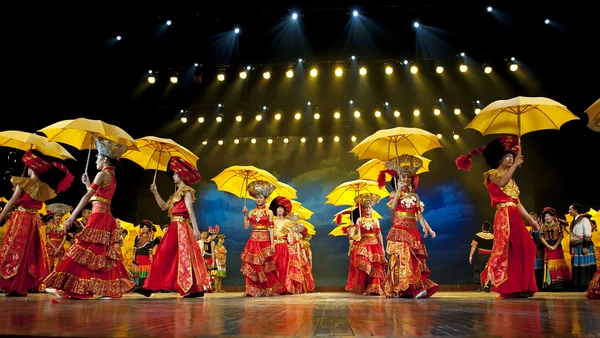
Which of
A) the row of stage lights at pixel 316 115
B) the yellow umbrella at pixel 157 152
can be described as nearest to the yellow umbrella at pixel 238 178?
the yellow umbrella at pixel 157 152

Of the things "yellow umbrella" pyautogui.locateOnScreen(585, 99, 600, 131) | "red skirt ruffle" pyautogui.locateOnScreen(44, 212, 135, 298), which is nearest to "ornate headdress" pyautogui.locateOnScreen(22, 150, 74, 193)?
"red skirt ruffle" pyautogui.locateOnScreen(44, 212, 135, 298)

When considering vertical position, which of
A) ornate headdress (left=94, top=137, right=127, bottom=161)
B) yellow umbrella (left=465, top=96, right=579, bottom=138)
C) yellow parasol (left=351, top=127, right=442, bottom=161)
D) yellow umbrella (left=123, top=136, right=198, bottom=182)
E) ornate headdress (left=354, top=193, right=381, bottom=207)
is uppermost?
yellow umbrella (left=465, top=96, right=579, bottom=138)

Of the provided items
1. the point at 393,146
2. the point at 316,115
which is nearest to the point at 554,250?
the point at 393,146

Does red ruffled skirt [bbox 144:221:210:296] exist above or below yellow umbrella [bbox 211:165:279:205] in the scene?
below

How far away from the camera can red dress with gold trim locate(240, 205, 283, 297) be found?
28.8ft

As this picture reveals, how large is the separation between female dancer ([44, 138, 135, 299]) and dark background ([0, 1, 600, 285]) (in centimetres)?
408

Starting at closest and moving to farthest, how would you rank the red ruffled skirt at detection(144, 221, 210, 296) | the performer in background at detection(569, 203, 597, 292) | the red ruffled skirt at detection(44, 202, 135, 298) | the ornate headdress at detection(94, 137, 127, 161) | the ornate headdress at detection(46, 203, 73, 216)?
the red ruffled skirt at detection(44, 202, 135, 298) < the ornate headdress at detection(94, 137, 127, 161) < the red ruffled skirt at detection(144, 221, 210, 296) < the performer in background at detection(569, 203, 597, 292) < the ornate headdress at detection(46, 203, 73, 216)

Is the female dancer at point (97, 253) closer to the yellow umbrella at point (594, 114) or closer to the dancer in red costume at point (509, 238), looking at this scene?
the dancer in red costume at point (509, 238)

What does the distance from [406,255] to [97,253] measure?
4349mm

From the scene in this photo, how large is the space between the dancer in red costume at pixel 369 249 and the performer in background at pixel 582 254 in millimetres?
4466

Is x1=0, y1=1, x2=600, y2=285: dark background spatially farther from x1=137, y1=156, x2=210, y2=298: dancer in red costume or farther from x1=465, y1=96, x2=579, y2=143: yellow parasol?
x1=137, y1=156, x2=210, y2=298: dancer in red costume

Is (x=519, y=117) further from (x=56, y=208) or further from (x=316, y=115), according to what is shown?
(x=316, y=115)

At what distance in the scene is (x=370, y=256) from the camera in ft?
33.7

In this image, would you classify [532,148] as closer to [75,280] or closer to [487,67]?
[487,67]
